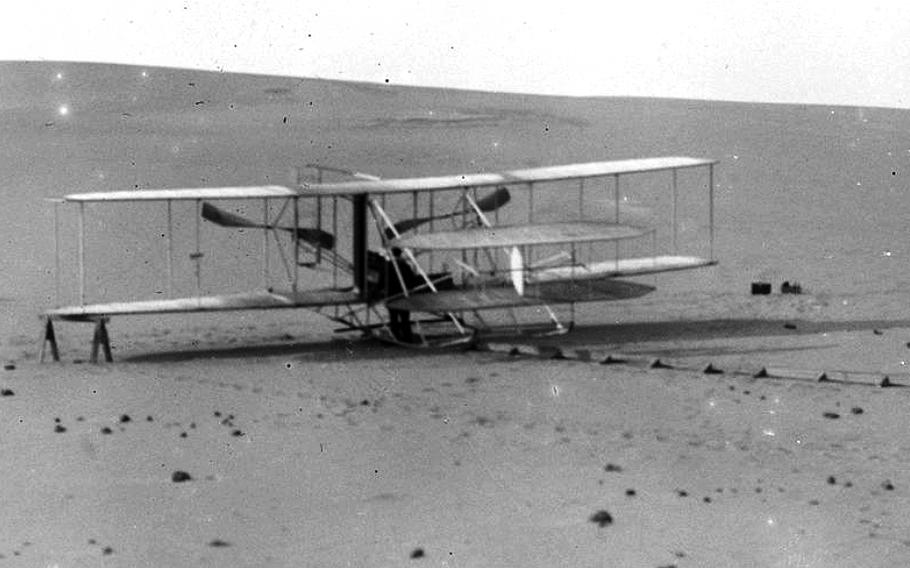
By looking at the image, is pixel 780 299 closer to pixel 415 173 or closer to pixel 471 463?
pixel 471 463

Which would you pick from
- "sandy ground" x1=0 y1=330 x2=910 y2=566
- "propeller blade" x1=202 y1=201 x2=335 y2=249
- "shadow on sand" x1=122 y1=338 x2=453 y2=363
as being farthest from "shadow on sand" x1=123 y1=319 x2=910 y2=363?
"sandy ground" x1=0 y1=330 x2=910 y2=566

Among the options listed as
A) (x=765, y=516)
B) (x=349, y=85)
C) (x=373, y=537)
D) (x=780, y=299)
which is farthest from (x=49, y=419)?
(x=349, y=85)

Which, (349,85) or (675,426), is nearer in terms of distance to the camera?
(675,426)

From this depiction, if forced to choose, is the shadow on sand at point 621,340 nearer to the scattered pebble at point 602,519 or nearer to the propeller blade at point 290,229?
the propeller blade at point 290,229

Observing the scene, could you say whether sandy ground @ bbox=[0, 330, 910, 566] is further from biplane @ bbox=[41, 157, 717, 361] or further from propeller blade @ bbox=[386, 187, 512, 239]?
propeller blade @ bbox=[386, 187, 512, 239]

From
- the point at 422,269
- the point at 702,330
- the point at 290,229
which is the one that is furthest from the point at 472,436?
the point at 702,330

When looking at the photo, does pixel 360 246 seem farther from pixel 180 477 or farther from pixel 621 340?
pixel 180 477
